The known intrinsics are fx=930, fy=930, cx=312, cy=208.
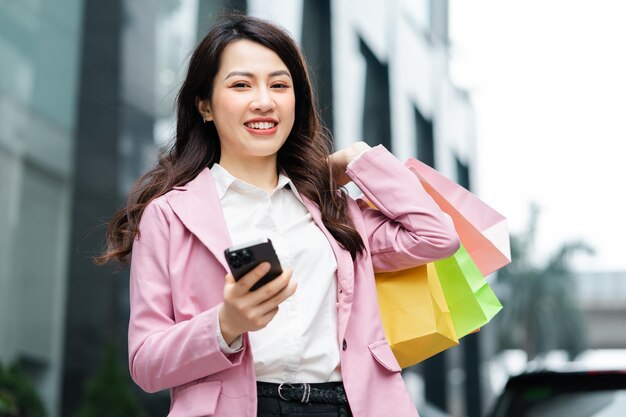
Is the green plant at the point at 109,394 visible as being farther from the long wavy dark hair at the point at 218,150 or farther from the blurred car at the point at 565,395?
the long wavy dark hair at the point at 218,150

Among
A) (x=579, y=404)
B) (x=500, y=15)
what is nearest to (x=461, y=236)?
(x=579, y=404)

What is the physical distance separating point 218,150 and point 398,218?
484mm

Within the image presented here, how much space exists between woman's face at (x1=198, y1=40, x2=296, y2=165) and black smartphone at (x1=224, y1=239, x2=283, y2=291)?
58 centimetres

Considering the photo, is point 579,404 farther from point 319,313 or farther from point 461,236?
point 319,313

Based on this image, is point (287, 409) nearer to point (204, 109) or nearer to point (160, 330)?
point (160, 330)

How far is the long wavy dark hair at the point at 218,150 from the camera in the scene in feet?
7.15

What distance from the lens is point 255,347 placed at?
1.99 m

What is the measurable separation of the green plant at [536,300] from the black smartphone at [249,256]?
79.0 feet

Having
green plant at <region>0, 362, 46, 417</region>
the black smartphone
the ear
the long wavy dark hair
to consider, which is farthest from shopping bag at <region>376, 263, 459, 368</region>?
green plant at <region>0, 362, 46, 417</region>

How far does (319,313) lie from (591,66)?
17827 millimetres

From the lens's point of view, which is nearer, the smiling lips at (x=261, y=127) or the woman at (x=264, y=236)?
the woman at (x=264, y=236)

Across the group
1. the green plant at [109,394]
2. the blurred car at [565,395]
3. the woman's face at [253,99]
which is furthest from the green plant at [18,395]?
the woman's face at [253,99]

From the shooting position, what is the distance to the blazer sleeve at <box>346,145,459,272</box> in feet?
7.23

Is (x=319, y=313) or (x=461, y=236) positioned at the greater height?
(x=461, y=236)
